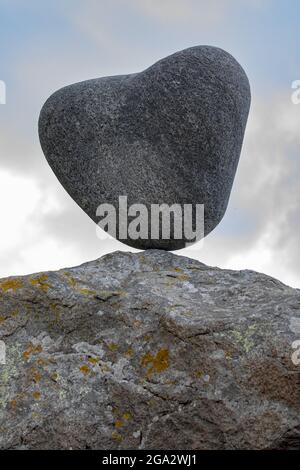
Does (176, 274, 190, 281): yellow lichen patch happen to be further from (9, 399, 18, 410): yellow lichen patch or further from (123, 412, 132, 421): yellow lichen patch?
(9, 399, 18, 410): yellow lichen patch

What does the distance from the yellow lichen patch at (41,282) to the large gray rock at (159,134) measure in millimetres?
1560

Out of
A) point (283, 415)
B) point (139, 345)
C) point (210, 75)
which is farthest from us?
point (210, 75)

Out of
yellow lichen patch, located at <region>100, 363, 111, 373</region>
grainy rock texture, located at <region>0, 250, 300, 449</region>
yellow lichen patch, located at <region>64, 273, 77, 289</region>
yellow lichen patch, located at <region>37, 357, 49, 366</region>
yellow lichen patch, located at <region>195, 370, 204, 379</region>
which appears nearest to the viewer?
grainy rock texture, located at <region>0, 250, 300, 449</region>

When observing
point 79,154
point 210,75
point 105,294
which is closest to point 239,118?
point 210,75

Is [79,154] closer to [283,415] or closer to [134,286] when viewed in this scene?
[134,286]

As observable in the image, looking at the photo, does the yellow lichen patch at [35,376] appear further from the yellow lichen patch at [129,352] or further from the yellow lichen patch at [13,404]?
the yellow lichen patch at [129,352]

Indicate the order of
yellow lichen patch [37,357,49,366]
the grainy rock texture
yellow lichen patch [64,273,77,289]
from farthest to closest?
1. yellow lichen patch [64,273,77,289]
2. yellow lichen patch [37,357,49,366]
3. the grainy rock texture

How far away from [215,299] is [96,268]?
1171 mm

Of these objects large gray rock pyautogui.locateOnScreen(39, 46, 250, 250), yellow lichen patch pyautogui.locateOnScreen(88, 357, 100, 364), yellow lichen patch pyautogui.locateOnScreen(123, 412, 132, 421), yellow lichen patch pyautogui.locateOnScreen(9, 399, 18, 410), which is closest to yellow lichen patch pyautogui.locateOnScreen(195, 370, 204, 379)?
yellow lichen patch pyautogui.locateOnScreen(123, 412, 132, 421)

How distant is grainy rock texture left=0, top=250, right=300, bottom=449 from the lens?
16.2 feet

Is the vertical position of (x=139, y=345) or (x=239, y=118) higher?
(x=239, y=118)
